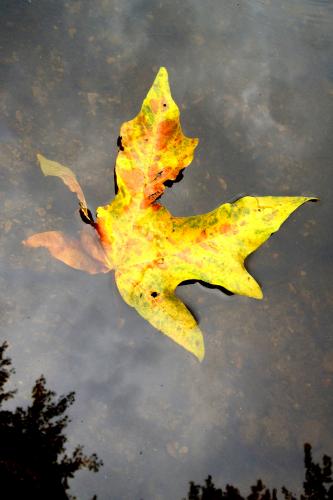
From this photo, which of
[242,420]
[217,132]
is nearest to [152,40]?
[217,132]

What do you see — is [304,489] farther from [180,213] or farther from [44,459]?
[180,213]

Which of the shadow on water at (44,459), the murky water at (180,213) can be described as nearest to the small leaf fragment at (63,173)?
the murky water at (180,213)

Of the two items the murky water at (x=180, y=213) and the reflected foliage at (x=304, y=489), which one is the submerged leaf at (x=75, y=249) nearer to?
the murky water at (x=180, y=213)

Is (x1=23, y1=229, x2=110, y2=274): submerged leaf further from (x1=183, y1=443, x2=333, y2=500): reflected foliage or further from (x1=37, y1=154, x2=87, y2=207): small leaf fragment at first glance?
(x1=183, y1=443, x2=333, y2=500): reflected foliage

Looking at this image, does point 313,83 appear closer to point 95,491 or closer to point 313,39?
point 313,39

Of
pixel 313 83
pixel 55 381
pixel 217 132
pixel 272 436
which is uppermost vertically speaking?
pixel 313 83
